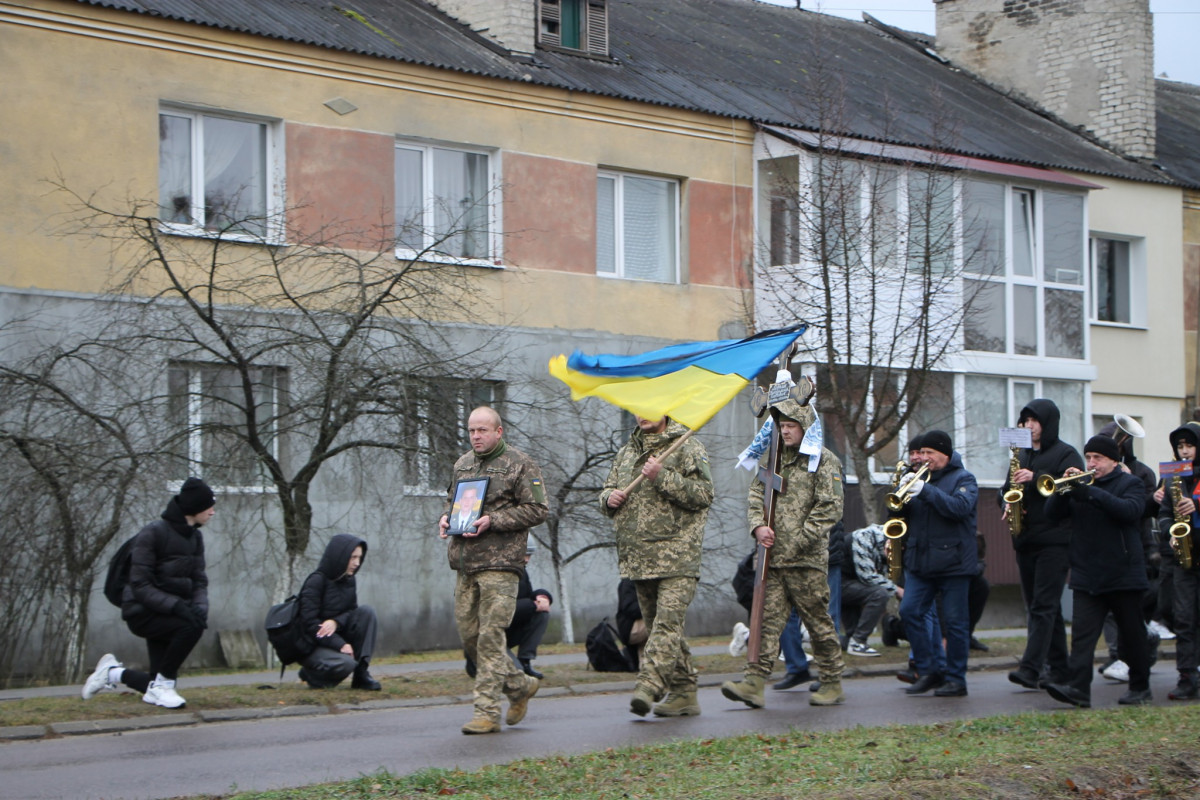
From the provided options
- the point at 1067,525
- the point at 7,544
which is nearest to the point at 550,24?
the point at 7,544

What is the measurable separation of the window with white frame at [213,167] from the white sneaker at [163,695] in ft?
23.5

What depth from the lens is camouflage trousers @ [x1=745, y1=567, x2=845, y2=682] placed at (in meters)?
11.0

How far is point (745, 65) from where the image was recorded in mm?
25656

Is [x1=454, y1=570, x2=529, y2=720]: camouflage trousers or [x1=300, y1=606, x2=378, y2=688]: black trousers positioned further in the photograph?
[x1=300, y1=606, x2=378, y2=688]: black trousers

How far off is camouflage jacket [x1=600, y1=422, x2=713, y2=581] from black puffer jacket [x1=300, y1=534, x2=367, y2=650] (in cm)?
299

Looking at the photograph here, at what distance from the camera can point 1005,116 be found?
93.7 feet

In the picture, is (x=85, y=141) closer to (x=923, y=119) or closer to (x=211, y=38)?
(x=211, y=38)

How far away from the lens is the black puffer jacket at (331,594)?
12.5 metres

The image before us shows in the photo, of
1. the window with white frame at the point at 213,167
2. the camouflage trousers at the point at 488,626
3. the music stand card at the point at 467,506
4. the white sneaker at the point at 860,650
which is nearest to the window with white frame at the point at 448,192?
the window with white frame at the point at 213,167

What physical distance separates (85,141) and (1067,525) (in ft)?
37.1

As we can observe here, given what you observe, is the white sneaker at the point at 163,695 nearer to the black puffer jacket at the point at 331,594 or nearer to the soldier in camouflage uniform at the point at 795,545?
the black puffer jacket at the point at 331,594

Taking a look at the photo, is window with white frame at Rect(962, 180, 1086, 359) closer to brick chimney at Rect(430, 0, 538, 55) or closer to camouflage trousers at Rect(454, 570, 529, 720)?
brick chimney at Rect(430, 0, 538, 55)

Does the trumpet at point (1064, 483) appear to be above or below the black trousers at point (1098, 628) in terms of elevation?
above

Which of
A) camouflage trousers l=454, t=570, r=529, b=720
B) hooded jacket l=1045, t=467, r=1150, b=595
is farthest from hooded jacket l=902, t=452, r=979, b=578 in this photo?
camouflage trousers l=454, t=570, r=529, b=720
